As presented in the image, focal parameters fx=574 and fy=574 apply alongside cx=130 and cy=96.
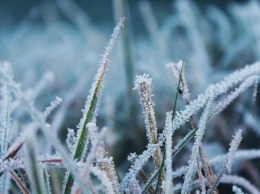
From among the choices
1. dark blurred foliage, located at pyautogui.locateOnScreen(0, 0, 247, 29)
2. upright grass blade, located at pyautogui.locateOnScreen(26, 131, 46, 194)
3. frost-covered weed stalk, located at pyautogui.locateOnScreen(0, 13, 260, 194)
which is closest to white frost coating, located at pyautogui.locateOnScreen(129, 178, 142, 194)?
frost-covered weed stalk, located at pyautogui.locateOnScreen(0, 13, 260, 194)

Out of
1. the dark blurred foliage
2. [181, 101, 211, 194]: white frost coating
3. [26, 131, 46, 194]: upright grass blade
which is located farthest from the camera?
the dark blurred foliage

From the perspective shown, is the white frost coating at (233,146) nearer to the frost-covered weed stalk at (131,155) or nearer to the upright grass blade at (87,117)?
the frost-covered weed stalk at (131,155)

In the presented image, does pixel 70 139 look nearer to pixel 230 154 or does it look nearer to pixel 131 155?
pixel 131 155

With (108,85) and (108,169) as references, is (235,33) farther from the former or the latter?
(108,169)

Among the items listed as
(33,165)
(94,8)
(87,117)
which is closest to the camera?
(33,165)

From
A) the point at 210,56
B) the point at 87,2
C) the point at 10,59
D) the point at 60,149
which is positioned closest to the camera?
the point at 60,149

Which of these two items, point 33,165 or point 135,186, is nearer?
point 33,165

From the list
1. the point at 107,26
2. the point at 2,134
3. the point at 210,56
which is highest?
the point at 107,26

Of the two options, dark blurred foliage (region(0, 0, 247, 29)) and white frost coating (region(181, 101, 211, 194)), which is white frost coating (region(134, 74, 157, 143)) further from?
dark blurred foliage (region(0, 0, 247, 29))

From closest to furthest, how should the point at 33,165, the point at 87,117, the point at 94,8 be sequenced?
the point at 33,165, the point at 87,117, the point at 94,8

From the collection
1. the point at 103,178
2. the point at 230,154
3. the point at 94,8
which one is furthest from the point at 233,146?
the point at 94,8

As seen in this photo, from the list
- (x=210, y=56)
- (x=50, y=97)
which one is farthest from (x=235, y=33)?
(x=50, y=97)
